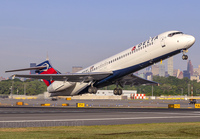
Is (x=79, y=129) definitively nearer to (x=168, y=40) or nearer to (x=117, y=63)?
(x=168, y=40)

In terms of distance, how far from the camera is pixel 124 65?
43.3 metres

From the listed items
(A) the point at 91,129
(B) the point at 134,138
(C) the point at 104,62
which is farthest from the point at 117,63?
(B) the point at 134,138

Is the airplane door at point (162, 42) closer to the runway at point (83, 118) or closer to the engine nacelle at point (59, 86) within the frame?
the runway at point (83, 118)

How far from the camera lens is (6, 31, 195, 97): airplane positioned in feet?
128

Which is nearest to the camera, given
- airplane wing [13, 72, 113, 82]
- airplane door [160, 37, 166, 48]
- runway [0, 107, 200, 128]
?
runway [0, 107, 200, 128]

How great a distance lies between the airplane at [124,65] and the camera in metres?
38.9

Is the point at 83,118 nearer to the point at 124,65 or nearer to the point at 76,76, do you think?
the point at 124,65

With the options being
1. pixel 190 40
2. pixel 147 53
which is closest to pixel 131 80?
pixel 147 53

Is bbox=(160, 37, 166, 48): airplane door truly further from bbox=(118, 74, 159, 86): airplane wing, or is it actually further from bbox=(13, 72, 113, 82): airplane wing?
bbox=(118, 74, 159, 86): airplane wing

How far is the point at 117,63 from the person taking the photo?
146 feet

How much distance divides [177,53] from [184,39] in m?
2.35

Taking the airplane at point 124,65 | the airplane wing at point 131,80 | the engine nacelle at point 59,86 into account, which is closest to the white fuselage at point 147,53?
the airplane at point 124,65

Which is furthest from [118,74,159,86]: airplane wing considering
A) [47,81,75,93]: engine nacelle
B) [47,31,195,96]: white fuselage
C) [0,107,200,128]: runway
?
[0,107,200,128]: runway

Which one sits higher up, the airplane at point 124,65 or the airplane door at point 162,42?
the airplane door at point 162,42
